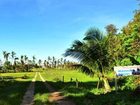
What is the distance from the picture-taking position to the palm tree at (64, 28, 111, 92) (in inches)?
941

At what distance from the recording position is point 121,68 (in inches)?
671

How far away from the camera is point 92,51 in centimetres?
2395

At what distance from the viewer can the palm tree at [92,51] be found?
23.9m

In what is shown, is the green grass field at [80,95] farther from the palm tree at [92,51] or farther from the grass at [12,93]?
the palm tree at [92,51]

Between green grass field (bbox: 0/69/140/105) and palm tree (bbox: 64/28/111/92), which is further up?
palm tree (bbox: 64/28/111/92)

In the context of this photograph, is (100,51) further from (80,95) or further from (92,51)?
(80,95)

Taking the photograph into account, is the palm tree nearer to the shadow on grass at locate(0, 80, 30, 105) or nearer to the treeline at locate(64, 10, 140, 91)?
the treeline at locate(64, 10, 140, 91)

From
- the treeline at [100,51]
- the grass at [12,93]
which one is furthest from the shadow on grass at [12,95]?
the treeline at [100,51]

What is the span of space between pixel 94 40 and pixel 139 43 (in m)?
9.08

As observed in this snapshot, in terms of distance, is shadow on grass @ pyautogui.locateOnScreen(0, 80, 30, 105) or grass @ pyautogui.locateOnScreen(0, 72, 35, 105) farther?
grass @ pyautogui.locateOnScreen(0, 72, 35, 105)

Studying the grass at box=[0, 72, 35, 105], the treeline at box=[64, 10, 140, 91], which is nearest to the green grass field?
the grass at box=[0, 72, 35, 105]

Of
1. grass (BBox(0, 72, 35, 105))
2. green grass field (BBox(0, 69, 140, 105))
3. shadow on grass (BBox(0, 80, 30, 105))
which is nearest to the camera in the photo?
green grass field (BBox(0, 69, 140, 105))

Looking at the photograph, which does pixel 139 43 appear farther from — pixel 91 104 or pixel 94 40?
pixel 94 40

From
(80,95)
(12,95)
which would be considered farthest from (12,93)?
(80,95)
